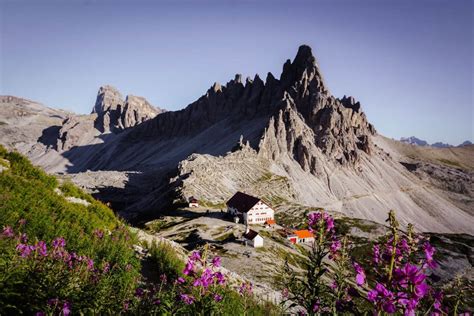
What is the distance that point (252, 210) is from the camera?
91125 millimetres

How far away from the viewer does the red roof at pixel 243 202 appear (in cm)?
9150

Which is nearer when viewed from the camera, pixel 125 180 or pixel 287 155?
pixel 125 180

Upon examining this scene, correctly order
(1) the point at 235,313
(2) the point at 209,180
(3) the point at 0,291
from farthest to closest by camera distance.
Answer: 1. (2) the point at 209,180
2. (1) the point at 235,313
3. (3) the point at 0,291

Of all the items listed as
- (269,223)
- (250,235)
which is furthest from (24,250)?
(269,223)

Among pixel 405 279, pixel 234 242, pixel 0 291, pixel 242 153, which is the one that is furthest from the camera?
pixel 242 153

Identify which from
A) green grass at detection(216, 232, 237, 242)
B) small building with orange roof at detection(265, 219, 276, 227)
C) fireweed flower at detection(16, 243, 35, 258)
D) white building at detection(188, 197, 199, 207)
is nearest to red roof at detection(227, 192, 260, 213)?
small building with orange roof at detection(265, 219, 276, 227)

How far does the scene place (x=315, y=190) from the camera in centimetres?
17450

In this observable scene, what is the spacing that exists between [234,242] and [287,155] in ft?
420

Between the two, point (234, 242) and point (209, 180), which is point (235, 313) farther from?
point (209, 180)

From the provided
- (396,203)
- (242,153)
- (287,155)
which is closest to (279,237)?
(242,153)

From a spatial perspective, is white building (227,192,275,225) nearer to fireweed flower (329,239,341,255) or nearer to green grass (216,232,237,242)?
green grass (216,232,237,242)

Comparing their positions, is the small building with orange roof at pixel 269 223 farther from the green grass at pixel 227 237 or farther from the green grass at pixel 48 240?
the green grass at pixel 48 240

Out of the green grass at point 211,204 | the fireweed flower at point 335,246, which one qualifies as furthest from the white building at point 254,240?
the fireweed flower at point 335,246

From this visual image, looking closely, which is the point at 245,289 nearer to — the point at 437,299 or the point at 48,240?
the point at 437,299
